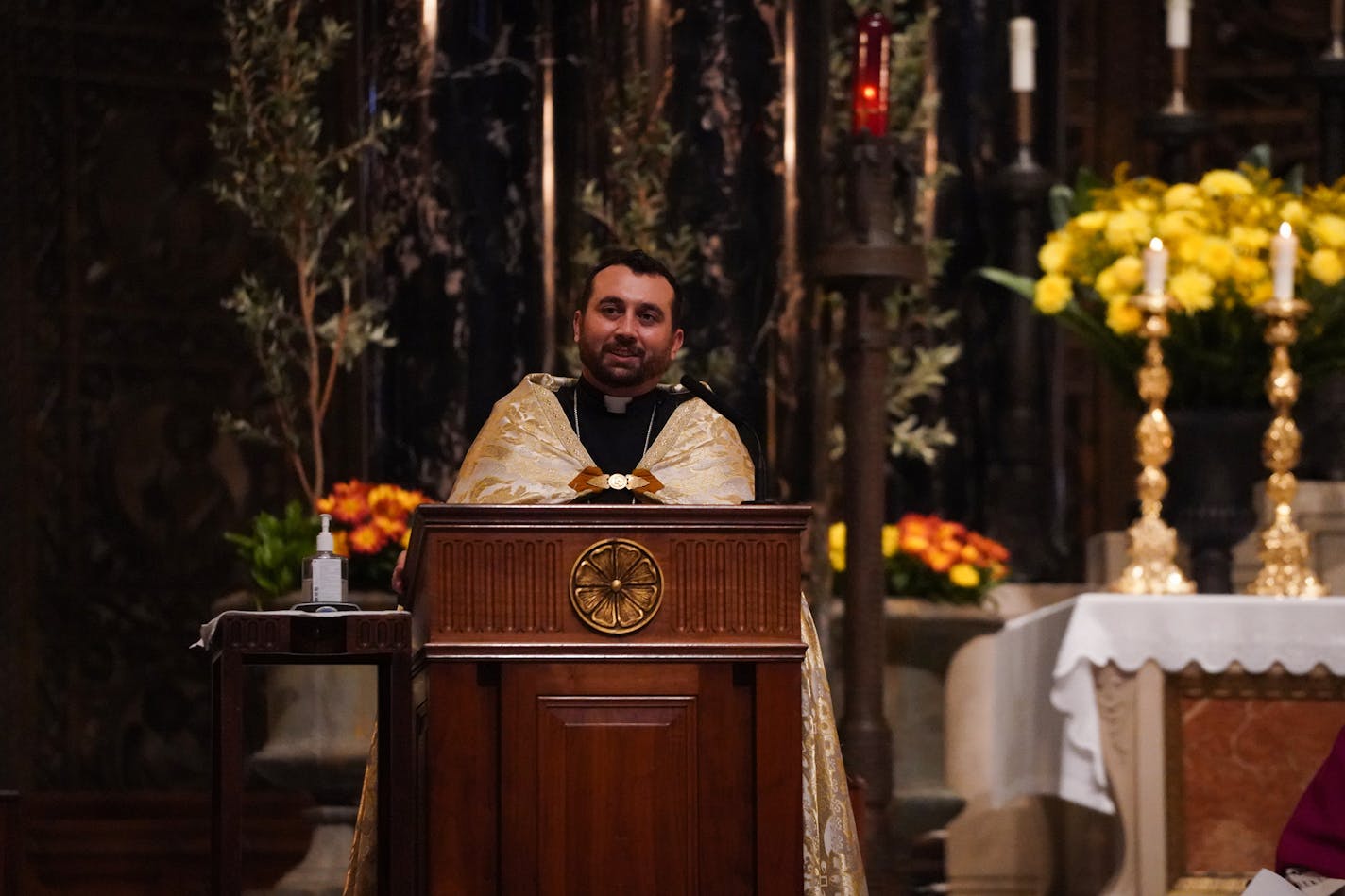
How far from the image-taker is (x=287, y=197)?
7848 mm

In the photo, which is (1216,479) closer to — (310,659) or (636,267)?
(636,267)

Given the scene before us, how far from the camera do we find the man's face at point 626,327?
4.72 m

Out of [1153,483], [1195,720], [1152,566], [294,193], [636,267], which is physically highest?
[294,193]

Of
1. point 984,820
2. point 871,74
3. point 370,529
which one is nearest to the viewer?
point 871,74

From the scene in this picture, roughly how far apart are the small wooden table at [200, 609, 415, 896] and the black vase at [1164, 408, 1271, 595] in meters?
3.23

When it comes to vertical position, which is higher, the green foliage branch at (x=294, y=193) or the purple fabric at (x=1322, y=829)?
the green foliage branch at (x=294, y=193)

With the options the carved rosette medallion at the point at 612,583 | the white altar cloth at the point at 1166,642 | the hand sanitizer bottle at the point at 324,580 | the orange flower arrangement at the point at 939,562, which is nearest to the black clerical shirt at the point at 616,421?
the hand sanitizer bottle at the point at 324,580

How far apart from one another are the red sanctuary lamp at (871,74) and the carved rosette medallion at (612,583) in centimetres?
288

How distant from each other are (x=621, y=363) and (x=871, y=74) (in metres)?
2.28

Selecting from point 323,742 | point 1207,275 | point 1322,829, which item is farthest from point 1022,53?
point 1322,829

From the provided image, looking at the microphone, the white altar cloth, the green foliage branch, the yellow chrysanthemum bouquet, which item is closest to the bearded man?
the microphone

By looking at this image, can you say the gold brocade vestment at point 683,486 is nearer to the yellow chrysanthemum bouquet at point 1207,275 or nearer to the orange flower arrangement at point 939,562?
the yellow chrysanthemum bouquet at point 1207,275

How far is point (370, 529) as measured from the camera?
6.90 meters

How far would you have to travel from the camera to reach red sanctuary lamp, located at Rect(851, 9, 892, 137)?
6.70 m
